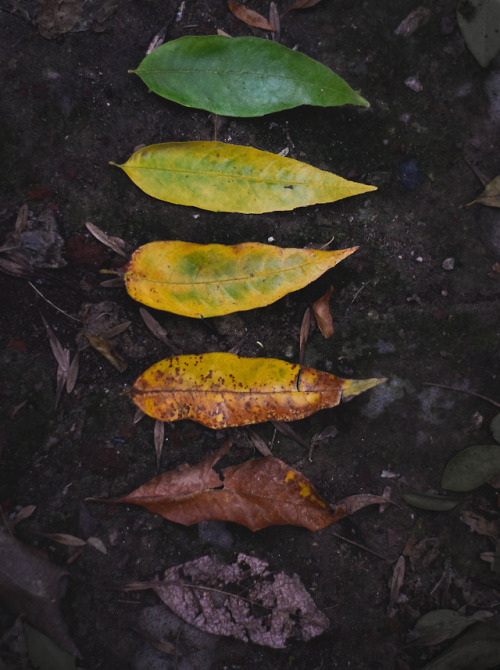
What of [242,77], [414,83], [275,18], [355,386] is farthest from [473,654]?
[275,18]

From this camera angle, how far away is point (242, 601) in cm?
175

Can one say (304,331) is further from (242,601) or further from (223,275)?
(242,601)

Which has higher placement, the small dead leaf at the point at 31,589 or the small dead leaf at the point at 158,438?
the small dead leaf at the point at 158,438

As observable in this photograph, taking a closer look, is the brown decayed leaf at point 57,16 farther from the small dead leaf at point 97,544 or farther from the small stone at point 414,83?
the small dead leaf at point 97,544

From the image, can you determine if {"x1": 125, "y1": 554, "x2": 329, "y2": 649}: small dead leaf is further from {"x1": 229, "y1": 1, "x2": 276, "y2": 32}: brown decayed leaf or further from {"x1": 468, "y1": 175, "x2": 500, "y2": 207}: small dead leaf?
{"x1": 229, "y1": 1, "x2": 276, "y2": 32}: brown decayed leaf

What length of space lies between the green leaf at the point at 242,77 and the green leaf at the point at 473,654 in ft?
6.45

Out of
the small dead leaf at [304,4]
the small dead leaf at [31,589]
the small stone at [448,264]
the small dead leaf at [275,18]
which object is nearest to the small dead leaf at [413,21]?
the small dead leaf at [304,4]

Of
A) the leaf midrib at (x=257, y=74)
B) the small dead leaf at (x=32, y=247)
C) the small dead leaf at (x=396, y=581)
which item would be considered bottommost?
the small dead leaf at (x=396, y=581)

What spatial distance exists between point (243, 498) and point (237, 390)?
1.32 feet

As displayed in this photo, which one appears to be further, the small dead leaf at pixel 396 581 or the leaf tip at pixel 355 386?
the small dead leaf at pixel 396 581

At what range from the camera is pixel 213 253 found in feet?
5.55

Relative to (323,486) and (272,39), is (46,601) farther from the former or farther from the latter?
(272,39)

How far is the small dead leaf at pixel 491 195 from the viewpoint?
1.80 meters

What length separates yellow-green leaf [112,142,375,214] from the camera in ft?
5.66
